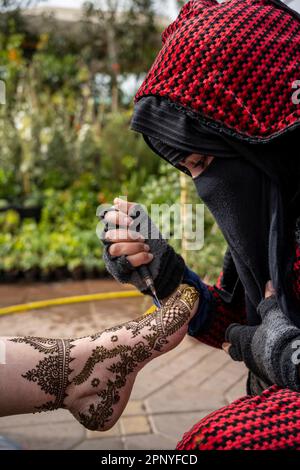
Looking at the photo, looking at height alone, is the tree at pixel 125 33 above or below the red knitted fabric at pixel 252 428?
above

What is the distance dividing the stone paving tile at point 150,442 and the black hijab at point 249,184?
1196 millimetres

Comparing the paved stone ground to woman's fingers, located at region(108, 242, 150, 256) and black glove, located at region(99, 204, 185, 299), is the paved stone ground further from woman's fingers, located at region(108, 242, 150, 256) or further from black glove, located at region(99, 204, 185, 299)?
woman's fingers, located at region(108, 242, 150, 256)

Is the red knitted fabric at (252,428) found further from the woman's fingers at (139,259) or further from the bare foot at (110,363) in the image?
the woman's fingers at (139,259)

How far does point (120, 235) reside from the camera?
136cm

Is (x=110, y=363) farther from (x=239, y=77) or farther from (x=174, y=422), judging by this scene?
(x=174, y=422)

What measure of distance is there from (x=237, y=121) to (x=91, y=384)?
684 millimetres

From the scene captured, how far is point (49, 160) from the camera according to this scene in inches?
272

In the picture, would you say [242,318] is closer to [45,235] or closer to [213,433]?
[213,433]

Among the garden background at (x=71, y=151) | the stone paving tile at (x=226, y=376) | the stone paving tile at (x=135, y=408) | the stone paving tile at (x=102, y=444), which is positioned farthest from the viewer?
the garden background at (x=71, y=151)

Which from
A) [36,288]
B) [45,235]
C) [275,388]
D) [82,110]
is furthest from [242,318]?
[82,110]

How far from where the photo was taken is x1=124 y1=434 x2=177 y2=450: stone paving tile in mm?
2158

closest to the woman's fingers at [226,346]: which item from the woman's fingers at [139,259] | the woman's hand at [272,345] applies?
the woman's hand at [272,345]

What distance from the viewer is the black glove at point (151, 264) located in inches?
54.6

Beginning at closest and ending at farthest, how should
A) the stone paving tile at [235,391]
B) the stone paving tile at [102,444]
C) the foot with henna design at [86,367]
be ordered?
1. the foot with henna design at [86,367]
2. the stone paving tile at [102,444]
3. the stone paving tile at [235,391]
